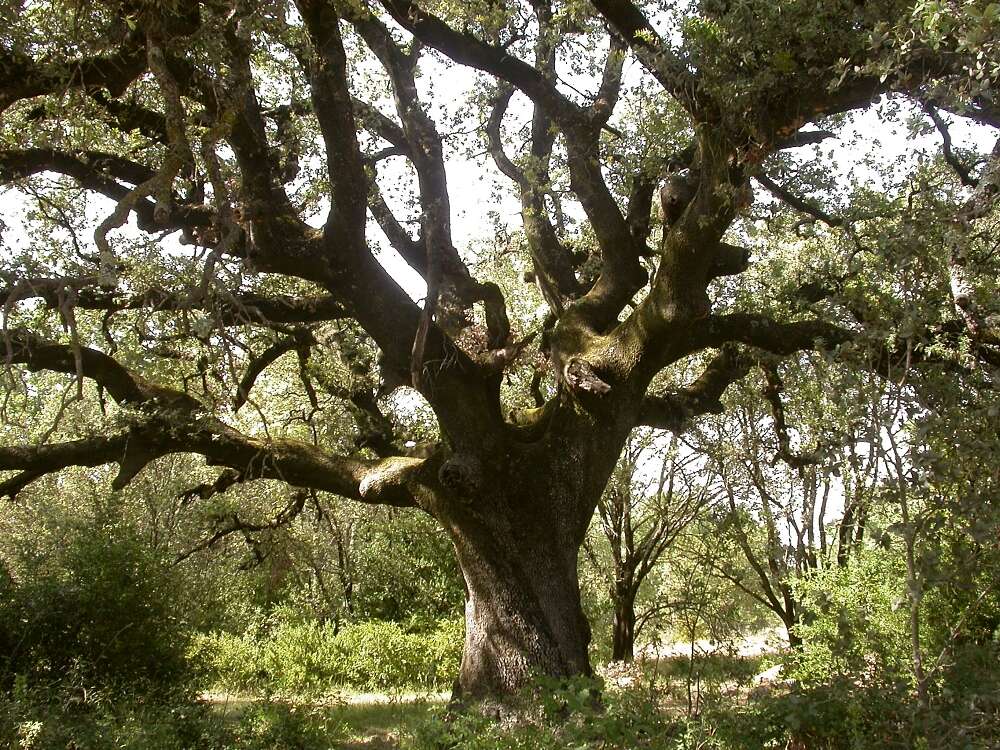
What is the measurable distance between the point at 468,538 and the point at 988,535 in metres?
4.59

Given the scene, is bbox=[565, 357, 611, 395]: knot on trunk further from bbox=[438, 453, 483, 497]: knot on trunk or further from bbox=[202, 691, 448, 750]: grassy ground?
bbox=[202, 691, 448, 750]: grassy ground

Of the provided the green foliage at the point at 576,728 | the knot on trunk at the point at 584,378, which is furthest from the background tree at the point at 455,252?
the green foliage at the point at 576,728

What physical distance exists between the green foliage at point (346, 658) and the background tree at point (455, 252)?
4081mm

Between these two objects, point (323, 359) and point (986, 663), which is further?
point (323, 359)

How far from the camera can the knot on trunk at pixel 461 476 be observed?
23.7 feet

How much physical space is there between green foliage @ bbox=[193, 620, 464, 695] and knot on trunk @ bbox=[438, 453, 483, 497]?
5591mm

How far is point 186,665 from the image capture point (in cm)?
891

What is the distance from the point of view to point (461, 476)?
7.23m

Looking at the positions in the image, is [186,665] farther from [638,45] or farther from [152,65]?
[638,45]

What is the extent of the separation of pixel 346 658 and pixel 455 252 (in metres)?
7.09

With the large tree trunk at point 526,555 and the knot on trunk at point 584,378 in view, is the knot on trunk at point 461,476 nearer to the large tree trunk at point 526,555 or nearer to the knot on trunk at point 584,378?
the large tree trunk at point 526,555

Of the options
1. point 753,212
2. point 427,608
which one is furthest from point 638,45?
point 427,608

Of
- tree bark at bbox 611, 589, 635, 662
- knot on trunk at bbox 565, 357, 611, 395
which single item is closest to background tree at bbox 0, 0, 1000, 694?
knot on trunk at bbox 565, 357, 611, 395

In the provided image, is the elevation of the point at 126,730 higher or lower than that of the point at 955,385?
lower
